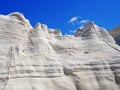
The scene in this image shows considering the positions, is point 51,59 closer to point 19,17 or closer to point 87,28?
point 19,17

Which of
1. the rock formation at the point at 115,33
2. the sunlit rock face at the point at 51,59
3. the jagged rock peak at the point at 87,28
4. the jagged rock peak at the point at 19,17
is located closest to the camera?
the sunlit rock face at the point at 51,59

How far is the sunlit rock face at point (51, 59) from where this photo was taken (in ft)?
60.5

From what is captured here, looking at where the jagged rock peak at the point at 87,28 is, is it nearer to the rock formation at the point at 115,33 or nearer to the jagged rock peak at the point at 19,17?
the jagged rock peak at the point at 19,17

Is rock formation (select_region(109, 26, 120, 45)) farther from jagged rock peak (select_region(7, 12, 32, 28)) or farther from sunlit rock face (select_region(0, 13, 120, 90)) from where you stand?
jagged rock peak (select_region(7, 12, 32, 28))

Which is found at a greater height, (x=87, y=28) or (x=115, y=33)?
(x=115, y=33)

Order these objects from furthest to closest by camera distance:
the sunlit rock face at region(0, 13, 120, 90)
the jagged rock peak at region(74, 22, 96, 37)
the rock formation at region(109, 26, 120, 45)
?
1. the rock formation at region(109, 26, 120, 45)
2. the jagged rock peak at region(74, 22, 96, 37)
3. the sunlit rock face at region(0, 13, 120, 90)

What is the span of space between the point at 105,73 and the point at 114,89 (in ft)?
4.09

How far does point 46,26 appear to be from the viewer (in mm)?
23484

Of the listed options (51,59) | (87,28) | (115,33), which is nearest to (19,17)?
(51,59)

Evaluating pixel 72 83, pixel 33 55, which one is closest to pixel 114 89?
pixel 72 83

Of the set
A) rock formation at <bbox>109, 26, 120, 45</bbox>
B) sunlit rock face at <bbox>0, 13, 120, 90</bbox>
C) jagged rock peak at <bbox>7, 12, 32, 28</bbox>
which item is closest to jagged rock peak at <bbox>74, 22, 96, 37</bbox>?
sunlit rock face at <bbox>0, 13, 120, 90</bbox>

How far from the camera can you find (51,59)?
2014cm

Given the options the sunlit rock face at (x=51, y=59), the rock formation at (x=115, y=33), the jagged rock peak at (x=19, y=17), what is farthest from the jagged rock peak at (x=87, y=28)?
the rock formation at (x=115, y=33)

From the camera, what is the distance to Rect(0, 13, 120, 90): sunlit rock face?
1845cm
